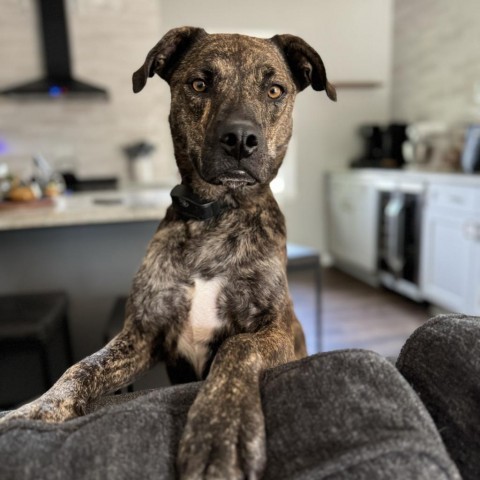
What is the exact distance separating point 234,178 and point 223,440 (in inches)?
24.2

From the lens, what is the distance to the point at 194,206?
3.74 ft

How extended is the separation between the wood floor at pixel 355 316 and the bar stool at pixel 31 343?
1640 mm

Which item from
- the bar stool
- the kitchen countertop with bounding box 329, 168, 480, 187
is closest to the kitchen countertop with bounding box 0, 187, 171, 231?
the bar stool

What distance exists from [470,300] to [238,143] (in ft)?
9.36

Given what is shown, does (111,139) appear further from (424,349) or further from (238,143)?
(424,349)

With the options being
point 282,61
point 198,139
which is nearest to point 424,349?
point 198,139

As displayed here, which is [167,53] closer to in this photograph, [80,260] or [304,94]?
[80,260]

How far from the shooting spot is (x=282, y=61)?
1297 millimetres

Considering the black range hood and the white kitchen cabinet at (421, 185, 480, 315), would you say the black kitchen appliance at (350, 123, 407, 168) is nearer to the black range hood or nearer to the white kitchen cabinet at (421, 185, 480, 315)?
the white kitchen cabinet at (421, 185, 480, 315)

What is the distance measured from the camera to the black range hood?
4.16 m

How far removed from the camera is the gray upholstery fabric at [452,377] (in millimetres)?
554

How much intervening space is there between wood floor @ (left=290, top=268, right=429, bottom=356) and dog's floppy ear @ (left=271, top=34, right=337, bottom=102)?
2.09 m

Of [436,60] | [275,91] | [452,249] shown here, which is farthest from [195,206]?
[436,60]

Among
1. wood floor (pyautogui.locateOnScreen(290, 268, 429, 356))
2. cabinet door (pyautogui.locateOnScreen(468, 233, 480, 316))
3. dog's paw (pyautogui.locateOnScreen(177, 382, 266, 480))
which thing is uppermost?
dog's paw (pyautogui.locateOnScreen(177, 382, 266, 480))
